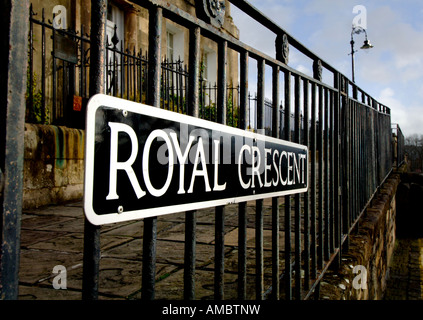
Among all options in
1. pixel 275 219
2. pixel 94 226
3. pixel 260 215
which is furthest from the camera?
pixel 275 219

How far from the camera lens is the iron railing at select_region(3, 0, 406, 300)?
88 centimetres

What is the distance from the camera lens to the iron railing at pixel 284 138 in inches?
34.7

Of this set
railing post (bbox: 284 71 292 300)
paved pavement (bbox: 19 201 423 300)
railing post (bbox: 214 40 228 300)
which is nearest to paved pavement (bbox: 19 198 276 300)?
paved pavement (bbox: 19 201 423 300)

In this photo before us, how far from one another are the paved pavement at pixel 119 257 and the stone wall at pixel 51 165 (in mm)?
270

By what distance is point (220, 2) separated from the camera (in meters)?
1.23

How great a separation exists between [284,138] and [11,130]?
1454 mm

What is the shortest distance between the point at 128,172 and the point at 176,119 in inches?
8.6

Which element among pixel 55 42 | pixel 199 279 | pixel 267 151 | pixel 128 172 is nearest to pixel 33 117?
pixel 55 42

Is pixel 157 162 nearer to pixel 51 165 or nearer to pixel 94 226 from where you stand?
pixel 94 226

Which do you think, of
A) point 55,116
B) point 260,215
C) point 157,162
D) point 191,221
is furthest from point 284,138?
point 55,116

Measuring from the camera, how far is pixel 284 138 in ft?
6.03

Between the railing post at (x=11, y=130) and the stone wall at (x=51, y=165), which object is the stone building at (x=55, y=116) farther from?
the railing post at (x=11, y=130)

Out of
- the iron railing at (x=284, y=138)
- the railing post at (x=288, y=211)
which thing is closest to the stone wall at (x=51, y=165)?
the iron railing at (x=284, y=138)
